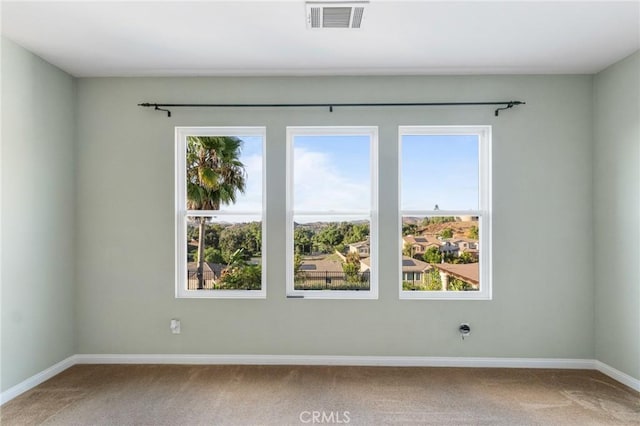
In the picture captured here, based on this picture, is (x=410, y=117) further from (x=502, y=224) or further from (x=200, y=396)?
(x=200, y=396)

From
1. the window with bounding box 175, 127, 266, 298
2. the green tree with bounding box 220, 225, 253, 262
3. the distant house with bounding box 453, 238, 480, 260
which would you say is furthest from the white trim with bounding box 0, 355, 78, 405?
the distant house with bounding box 453, 238, 480, 260

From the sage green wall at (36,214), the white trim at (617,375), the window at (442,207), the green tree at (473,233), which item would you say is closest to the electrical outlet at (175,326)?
the sage green wall at (36,214)

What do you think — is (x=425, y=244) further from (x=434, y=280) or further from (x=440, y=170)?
(x=440, y=170)

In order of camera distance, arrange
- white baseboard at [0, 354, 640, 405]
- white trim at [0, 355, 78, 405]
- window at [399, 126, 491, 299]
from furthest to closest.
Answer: window at [399, 126, 491, 299], white baseboard at [0, 354, 640, 405], white trim at [0, 355, 78, 405]

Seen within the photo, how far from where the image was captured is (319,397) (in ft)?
8.69

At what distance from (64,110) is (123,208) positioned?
1008mm

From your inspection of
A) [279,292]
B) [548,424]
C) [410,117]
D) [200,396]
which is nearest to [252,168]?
[279,292]

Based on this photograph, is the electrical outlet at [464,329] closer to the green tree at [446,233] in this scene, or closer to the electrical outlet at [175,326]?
the green tree at [446,233]

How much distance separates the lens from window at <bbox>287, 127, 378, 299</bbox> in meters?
3.34

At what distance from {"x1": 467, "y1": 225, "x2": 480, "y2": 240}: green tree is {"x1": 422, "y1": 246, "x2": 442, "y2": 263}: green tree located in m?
0.33

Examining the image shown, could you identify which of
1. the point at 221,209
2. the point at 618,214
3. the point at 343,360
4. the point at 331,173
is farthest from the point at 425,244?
the point at 221,209

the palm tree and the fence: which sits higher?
the palm tree

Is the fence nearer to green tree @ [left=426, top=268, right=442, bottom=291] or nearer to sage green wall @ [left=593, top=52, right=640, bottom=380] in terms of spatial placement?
green tree @ [left=426, top=268, right=442, bottom=291]

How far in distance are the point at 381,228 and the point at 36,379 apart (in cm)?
314
